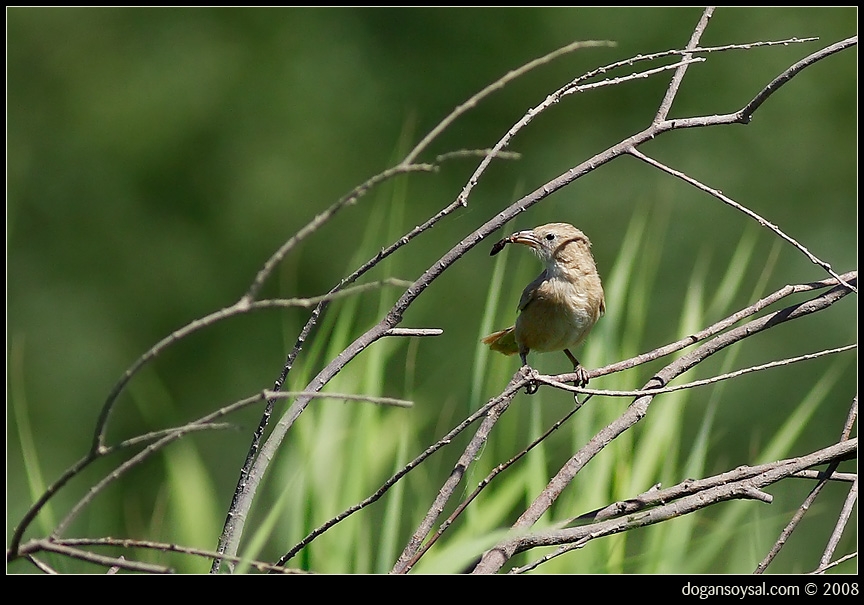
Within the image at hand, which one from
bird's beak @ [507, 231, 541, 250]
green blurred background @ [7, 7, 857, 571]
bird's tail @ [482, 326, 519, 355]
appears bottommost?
bird's tail @ [482, 326, 519, 355]

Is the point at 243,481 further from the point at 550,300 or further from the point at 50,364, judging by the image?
the point at 50,364

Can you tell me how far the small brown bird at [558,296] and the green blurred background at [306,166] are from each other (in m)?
4.96

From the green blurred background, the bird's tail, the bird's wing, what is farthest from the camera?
the green blurred background

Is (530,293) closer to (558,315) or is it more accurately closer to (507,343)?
(558,315)

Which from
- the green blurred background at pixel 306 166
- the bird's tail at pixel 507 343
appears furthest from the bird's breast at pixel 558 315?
the green blurred background at pixel 306 166

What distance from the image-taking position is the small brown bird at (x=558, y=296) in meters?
3.49

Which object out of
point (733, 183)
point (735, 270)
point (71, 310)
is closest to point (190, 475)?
point (735, 270)

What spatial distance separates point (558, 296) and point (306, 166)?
305 inches

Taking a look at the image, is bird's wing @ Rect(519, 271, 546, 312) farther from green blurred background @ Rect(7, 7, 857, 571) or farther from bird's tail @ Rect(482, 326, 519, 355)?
green blurred background @ Rect(7, 7, 857, 571)

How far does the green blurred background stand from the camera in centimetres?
944

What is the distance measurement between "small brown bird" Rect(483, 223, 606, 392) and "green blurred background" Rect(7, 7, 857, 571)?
4958 millimetres

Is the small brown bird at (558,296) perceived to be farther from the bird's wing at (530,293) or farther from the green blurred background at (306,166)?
the green blurred background at (306,166)

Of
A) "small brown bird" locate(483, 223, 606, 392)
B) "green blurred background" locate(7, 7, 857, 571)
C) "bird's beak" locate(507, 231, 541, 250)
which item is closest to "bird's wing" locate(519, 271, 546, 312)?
"small brown bird" locate(483, 223, 606, 392)

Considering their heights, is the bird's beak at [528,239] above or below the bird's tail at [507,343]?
above
